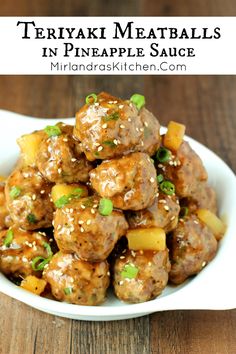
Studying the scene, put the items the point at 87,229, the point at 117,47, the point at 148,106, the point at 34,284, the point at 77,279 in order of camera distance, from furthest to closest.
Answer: the point at 148,106, the point at 117,47, the point at 34,284, the point at 77,279, the point at 87,229

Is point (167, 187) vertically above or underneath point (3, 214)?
above

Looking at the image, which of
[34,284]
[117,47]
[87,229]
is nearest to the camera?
[87,229]

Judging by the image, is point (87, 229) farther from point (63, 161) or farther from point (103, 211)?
point (63, 161)

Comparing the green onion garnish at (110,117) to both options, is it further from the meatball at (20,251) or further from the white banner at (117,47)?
the white banner at (117,47)

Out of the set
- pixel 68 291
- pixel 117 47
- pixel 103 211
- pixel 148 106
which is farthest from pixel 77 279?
pixel 148 106

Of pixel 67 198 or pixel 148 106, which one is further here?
pixel 148 106

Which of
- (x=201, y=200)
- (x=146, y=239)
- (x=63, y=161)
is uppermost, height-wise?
(x=63, y=161)

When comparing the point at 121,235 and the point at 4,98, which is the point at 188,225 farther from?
the point at 4,98
